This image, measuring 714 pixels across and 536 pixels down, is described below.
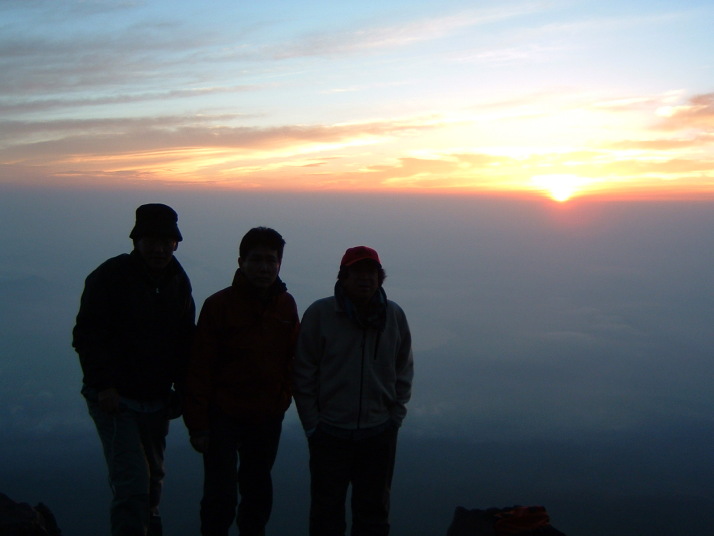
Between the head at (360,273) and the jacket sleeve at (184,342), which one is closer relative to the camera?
the head at (360,273)

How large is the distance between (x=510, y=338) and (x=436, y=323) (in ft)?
15.0

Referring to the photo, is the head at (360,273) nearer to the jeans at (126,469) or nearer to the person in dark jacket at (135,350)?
the person in dark jacket at (135,350)

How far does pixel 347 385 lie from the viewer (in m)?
3.17

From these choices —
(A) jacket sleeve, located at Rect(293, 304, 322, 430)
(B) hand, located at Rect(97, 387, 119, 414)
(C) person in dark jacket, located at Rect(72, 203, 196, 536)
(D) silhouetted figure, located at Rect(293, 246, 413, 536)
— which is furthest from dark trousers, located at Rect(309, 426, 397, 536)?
(B) hand, located at Rect(97, 387, 119, 414)

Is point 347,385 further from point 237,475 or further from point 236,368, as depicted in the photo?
point 237,475

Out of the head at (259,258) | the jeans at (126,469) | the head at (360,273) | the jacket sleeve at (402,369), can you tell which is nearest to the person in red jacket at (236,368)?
the head at (259,258)

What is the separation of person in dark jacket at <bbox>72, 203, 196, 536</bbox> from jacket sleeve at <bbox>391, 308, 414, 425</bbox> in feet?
3.67

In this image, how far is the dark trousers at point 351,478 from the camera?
319 cm

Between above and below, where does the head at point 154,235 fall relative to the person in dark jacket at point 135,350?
above

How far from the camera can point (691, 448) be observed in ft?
47.6

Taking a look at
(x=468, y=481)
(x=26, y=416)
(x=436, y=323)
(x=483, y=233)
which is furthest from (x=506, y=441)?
(x=483, y=233)

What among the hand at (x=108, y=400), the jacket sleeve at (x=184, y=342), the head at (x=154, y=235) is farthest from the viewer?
the jacket sleeve at (x=184, y=342)

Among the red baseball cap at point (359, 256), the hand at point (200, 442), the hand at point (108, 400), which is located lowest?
the hand at point (200, 442)

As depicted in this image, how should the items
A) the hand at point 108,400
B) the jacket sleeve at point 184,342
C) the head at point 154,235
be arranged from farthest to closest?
the jacket sleeve at point 184,342 < the head at point 154,235 < the hand at point 108,400
